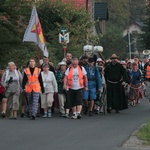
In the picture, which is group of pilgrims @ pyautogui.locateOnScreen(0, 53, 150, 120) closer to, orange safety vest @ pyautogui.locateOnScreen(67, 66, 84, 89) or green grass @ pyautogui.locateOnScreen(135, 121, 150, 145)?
orange safety vest @ pyautogui.locateOnScreen(67, 66, 84, 89)

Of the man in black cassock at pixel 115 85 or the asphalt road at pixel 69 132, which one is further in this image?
the man in black cassock at pixel 115 85

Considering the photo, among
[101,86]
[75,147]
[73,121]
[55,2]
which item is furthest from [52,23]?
[75,147]

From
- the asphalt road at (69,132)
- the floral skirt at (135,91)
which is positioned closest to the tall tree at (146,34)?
the floral skirt at (135,91)

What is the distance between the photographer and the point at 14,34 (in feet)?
74.6

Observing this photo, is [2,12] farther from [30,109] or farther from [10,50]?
[30,109]

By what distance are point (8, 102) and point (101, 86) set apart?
3.11m

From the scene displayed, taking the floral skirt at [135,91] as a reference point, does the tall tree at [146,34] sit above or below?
above

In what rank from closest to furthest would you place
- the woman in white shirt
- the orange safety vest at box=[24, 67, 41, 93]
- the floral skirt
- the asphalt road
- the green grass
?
1. the asphalt road
2. the green grass
3. the orange safety vest at box=[24, 67, 41, 93]
4. the woman in white shirt
5. the floral skirt

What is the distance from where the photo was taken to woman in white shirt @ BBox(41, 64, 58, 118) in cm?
1772

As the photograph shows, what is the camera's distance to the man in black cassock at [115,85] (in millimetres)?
19328

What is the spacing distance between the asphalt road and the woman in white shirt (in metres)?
0.39

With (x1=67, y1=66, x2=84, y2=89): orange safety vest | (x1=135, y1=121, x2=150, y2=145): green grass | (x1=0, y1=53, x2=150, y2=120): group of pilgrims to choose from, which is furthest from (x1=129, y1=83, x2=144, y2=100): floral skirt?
(x1=135, y1=121, x2=150, y2=145): green grass

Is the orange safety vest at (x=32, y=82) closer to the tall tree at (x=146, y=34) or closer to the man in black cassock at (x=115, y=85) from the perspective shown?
the man in black cassock at (x=115, y=85)

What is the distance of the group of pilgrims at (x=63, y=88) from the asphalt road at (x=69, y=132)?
522 mm
